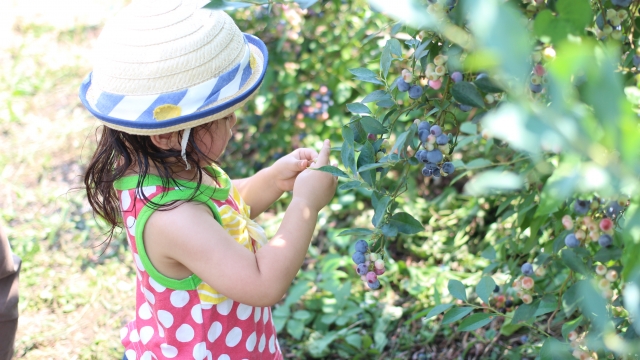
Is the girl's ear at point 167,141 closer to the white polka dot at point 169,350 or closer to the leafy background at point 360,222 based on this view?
the leafy background at point 360,222

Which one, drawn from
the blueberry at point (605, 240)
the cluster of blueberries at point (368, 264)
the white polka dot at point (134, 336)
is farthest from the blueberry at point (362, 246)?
the white polka dot at point (134, 336)

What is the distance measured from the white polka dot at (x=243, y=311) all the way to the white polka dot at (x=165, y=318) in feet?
0.45

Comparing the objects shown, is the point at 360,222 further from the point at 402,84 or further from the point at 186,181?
the point at 402,84

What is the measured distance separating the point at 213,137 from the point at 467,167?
0.59 meters

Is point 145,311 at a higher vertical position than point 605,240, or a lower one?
lower

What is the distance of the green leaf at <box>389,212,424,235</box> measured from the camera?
1151 millimetres

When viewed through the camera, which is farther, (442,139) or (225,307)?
(225,307)

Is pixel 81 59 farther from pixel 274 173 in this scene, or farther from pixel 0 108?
pixel 274 173

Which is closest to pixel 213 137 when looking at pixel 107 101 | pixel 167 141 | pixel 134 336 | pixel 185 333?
pixel 167 141

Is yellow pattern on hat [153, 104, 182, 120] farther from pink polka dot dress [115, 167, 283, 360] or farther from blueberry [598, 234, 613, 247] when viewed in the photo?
blueberry [598, 234, 613, 247]

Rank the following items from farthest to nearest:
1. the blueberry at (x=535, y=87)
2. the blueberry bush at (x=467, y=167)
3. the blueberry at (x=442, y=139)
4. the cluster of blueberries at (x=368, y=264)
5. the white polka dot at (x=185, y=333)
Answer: the white polka dot at (x=185, y=333), the cluster of blueberries at (x=368, y=264), the blueberry at (x=442, y=139), the blueberry at (x=535, y=87), the blueberry bush at (x=467, y=167)

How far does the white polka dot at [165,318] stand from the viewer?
53.9 inches

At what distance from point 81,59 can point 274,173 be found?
3350 mm

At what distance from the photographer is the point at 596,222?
44.1 inches
